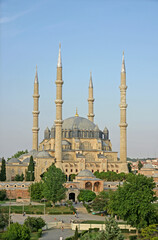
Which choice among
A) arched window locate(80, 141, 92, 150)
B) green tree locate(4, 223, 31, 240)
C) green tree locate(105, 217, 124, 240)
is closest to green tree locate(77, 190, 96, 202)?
green tree locate(4, 223, 31, 240)

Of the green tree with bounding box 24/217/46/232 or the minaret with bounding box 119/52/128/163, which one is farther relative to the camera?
the minaret with bounding box 119/52/128/163

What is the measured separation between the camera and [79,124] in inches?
2522

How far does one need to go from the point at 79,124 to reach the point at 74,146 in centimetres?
395

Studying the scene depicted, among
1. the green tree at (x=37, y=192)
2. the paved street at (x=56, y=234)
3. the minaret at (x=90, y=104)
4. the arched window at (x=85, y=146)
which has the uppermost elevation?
the minaret at (x=90, y=104)

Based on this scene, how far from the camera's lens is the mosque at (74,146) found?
5572 cm

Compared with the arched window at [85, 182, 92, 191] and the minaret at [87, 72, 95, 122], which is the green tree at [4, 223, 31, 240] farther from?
the minaret at [87, 72, 95, 122]

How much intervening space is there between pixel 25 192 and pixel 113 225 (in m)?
23.0

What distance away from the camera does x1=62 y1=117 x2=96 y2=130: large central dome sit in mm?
63656

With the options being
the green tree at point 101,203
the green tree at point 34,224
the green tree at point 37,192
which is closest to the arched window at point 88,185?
the green tree at point 37,192

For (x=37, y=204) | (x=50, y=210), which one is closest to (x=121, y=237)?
(x=50, y=210)

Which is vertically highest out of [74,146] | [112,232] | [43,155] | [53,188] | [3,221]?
[74,146]

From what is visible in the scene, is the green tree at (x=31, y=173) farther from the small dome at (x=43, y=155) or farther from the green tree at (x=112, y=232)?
the green tree at (x=112, y=232)

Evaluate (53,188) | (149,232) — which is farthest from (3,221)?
(53,188)

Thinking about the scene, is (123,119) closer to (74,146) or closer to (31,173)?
(74,146)
